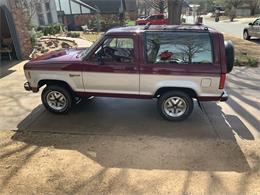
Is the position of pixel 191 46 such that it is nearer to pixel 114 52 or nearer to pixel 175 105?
pixel 175 105

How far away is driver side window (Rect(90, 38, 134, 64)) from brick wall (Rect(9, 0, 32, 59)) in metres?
7.51

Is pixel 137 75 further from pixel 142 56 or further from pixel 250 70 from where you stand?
pixel 250 70

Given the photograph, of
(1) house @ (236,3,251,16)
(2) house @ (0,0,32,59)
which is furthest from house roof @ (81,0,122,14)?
(2) house @ (0,0,32,59)

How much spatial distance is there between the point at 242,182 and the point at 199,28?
3029 millimetres

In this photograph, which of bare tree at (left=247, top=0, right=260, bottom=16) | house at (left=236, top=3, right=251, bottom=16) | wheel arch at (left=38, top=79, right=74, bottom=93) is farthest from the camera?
house at (left=236, top=3, right=251, bottom=16)

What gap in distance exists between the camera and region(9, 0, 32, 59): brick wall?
37.5ft

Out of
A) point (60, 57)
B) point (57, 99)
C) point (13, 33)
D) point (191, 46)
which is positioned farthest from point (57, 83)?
point (13, 33)

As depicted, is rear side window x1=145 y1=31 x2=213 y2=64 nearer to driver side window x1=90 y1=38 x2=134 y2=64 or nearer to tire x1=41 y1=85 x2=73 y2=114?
driver side window x1=90 y1=38 x2=134 y2=64

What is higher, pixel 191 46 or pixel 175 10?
pixel 175 10

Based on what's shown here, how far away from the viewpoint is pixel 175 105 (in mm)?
5680

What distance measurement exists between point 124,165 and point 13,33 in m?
9.41

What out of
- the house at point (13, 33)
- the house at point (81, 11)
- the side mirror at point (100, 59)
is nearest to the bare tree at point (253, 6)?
the house at point (81, 11)

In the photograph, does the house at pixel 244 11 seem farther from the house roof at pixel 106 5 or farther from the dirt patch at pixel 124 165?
the dirt patch at pixel 124 165

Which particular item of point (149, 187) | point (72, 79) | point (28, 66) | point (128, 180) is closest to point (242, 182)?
point (149, 187)
